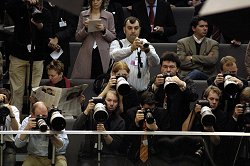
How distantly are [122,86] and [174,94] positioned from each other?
0.69m

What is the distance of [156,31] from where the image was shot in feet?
34.4

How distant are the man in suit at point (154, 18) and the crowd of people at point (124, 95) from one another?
1.5 inches

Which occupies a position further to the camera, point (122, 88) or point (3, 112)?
point (122, 88)

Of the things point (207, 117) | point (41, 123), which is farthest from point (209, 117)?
point (41, 123)

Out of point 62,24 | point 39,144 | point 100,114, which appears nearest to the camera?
point 100,114

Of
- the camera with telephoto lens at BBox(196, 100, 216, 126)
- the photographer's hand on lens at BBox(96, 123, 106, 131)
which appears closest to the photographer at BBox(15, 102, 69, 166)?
the photographer's hand on lens at BBox(96, 123, 106, 131)

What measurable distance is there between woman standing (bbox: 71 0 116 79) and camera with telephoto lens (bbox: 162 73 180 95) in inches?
84.0

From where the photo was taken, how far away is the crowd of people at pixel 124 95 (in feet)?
22.8

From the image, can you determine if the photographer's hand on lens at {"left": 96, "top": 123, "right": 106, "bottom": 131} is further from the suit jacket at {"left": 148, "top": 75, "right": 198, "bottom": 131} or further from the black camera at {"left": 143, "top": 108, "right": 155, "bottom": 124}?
the suit jacket at {"left": 148, "top": 75, "right": 198, "bottom": 131}

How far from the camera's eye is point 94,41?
32.6 feet

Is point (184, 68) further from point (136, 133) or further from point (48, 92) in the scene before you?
point (136, 133)

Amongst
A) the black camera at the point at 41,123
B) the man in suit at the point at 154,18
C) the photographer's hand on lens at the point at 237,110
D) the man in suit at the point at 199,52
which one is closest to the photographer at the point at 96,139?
the black camera at the point at 41,123

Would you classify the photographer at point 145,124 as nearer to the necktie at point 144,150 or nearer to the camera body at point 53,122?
the necktie at point 144,150

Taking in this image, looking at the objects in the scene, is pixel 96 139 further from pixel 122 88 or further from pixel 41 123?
pixel 122 88
